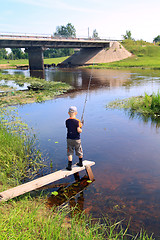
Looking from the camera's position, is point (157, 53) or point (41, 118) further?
point (157, 53)

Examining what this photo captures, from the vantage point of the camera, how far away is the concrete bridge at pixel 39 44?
5538cm

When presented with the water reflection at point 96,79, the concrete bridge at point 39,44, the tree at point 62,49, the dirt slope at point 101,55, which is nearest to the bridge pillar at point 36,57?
the concrete bridge at point 39,44

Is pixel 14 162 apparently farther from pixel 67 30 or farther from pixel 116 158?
pixel 67 30

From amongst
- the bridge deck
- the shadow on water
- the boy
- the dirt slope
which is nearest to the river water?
the shadow on water

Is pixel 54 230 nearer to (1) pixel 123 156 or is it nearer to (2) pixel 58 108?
(1) pixel 123 156

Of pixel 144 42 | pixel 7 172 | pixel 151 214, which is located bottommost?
pixel 151 214

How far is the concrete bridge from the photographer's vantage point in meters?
55.4

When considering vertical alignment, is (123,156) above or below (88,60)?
below

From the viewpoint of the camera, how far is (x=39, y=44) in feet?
206

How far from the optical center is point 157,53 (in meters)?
73.7

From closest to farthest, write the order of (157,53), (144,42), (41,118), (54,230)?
(54,230) → (41,118) → (157,53) → (144,42)

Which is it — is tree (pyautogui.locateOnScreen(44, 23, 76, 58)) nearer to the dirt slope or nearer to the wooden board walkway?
the dirt slope

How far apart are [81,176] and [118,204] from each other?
1.73m

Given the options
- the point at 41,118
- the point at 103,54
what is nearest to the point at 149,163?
the point at 41,118
